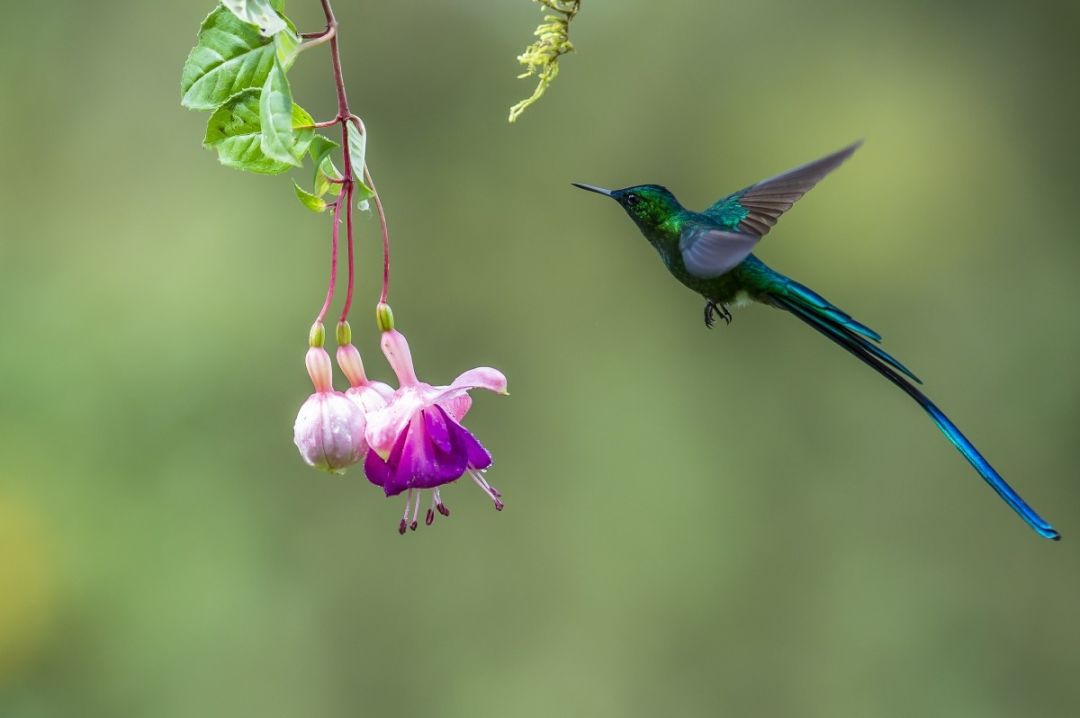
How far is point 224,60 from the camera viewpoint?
2.43 ft

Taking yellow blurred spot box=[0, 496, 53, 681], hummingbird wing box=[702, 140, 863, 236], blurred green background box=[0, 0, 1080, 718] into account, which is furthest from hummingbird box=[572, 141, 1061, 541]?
yellow blurred spot box=[0, 496, 53, 681]

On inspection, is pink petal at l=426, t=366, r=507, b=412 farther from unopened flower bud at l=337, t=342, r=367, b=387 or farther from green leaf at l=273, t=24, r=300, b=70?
green leaf at l=273, t=24, r=300, b=70

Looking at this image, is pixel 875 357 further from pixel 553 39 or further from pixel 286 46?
pixel 286 46

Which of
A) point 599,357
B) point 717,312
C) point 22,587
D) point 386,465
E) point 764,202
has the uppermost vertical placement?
point 764,202

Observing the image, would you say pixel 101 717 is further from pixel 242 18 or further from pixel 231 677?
pixel 242 18

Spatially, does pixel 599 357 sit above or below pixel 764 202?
below

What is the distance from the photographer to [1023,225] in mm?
3848

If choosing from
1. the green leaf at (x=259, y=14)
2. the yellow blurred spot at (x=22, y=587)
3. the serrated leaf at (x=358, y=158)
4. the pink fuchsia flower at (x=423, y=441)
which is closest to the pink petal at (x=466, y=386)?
the pink fuchsia flower at (x=423, y=441)

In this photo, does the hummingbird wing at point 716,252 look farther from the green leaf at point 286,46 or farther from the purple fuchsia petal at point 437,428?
the green leaf at point 286,46

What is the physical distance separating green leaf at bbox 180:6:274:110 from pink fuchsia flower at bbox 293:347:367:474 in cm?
20

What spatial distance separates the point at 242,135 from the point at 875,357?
1.55 ft

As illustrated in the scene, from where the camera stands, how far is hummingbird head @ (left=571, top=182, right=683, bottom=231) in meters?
0.97

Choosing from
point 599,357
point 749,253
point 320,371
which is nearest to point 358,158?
point 320,371

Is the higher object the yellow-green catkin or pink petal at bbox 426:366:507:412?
the yellow-green catkin
